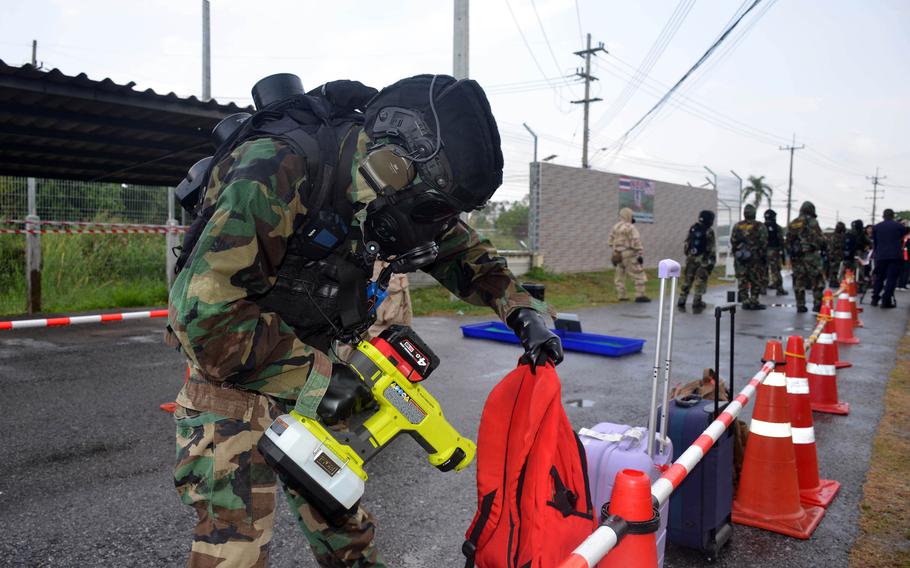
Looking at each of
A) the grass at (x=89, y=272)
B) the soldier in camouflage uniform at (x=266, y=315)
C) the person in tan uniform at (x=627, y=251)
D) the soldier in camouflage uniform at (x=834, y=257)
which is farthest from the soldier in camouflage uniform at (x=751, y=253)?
the soldier in camouflage uniform at (x=266, y=315)

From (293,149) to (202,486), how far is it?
37.4 inches

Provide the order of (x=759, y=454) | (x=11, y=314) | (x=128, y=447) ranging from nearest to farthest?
1. (x=759, y=454)
2. (x=128, y=447)
3. (x=11, y=314)

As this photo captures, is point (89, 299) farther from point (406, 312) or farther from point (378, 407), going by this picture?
point (378, 407)

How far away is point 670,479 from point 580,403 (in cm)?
345

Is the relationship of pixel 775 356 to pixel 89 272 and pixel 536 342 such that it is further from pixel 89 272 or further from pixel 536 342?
pixel 89 272

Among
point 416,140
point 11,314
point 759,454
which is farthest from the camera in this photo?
point 11,314

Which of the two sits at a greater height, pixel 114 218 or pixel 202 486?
pixel 114 218

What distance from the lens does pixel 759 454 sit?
322 cm

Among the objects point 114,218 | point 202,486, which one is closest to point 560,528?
point 202,486

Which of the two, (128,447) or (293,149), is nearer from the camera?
(293,149)

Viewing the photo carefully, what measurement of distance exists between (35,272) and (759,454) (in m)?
10.7

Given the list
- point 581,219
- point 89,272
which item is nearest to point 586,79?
point 581,219

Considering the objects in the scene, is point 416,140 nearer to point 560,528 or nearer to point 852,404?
point 560,528

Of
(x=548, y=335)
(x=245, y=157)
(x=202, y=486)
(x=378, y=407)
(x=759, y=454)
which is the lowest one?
(x=759, y=454)
